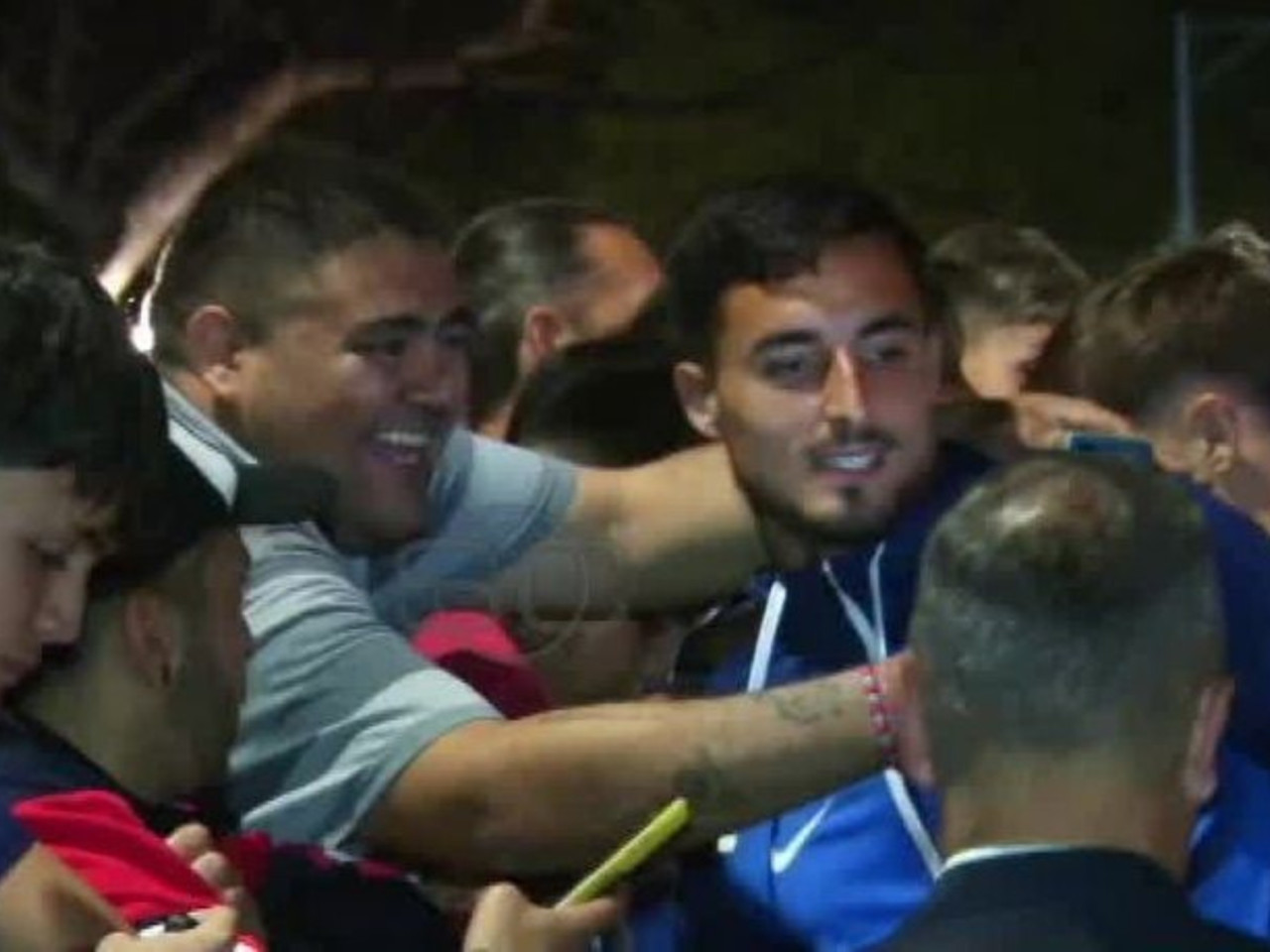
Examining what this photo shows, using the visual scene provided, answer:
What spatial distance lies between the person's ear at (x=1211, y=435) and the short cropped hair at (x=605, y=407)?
20.0 inches

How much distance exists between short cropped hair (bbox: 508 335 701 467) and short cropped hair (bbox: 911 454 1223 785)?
1.21 metres

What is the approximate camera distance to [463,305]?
2.73 meters

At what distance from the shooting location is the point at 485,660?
2.69 metres

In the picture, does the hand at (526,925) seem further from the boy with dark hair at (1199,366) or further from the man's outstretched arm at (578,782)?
the boy with dark hair at (1199,366)

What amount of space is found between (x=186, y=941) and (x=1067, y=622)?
486 mm

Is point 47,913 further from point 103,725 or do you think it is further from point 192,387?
point 192,387

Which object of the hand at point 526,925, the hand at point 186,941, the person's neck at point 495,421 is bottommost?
the person's neck at point 495,421

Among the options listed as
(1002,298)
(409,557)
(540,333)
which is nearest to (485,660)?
(409,557)

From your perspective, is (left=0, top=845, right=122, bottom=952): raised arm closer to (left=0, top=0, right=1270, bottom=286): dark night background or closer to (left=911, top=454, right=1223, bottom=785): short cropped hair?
(left=911, top=454, right=1223, bottom=785): short cropped hair

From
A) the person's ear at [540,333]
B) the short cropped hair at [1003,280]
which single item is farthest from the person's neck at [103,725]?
the short cropped hair at [1003,280]

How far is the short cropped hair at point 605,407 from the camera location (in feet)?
10.1

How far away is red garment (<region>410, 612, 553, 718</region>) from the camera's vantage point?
2.65 m

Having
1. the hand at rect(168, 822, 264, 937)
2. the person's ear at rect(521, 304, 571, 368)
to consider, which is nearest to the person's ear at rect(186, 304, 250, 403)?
the hand at rect(168, 822, 264, 937)

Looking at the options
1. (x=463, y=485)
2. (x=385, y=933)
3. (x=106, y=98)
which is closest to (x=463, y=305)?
(x=463, y=485)
